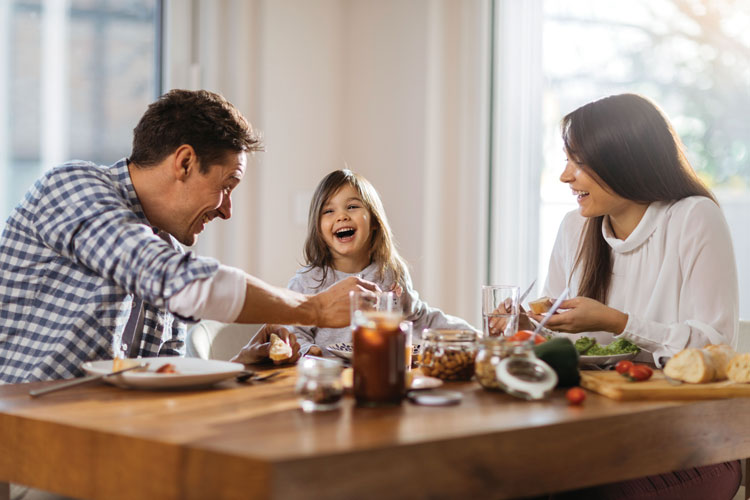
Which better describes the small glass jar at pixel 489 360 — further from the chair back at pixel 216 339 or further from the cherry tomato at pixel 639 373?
the chair back at pixel 216 339

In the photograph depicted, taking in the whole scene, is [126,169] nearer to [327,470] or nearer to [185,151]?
[185,151]

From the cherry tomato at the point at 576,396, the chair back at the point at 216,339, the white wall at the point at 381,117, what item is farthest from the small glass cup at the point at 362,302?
the white wall at the point at 381,117

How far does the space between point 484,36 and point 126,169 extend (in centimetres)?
198

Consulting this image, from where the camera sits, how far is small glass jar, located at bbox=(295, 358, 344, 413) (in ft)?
4.05

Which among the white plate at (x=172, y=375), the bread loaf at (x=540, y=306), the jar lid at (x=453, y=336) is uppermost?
the bread loaf at (x=540, y=306)

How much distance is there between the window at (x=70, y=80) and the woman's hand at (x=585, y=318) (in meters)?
1.99

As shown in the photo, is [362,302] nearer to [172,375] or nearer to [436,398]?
[436,398]

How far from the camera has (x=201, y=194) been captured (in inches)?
73.5

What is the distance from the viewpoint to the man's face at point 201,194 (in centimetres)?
186

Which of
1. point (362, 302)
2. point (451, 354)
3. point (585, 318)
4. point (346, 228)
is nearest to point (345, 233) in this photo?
point (346, 228)

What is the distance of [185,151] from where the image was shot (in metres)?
1.81

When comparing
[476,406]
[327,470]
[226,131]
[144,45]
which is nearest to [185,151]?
[226,131]

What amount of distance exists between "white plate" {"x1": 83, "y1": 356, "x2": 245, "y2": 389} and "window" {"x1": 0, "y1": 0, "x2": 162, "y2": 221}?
162cm

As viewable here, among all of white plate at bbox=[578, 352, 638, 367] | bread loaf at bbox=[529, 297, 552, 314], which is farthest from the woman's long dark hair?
white plate at bbox=[578, 352, 638, 367]
